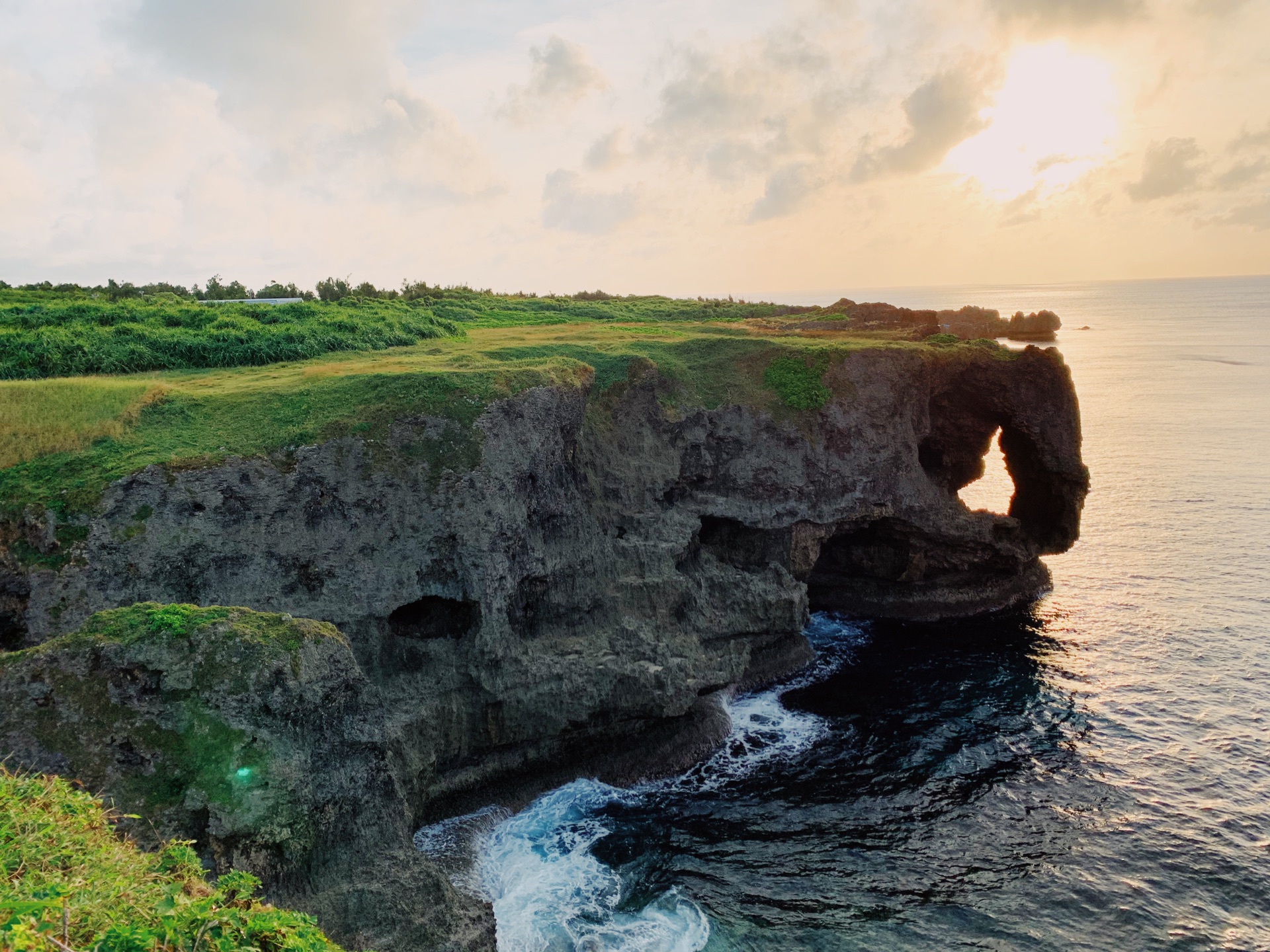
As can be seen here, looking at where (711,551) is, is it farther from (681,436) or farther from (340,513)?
(340,513)

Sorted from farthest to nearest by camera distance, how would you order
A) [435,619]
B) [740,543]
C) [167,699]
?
[740,543], [435,619], [167,699]

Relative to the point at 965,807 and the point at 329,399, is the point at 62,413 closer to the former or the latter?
the point at 329,399

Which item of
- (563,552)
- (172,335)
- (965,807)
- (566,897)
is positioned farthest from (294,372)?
(965,807)

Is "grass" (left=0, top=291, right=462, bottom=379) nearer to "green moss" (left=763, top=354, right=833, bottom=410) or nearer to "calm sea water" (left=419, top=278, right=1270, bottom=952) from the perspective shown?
"green moss" (left=763, top=354, right=833, bottom=410)

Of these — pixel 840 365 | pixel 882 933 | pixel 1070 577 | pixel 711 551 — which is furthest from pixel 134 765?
pixel 1070 577

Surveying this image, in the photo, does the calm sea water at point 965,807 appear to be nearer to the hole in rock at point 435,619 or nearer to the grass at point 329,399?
the hole in rock at point 435,619

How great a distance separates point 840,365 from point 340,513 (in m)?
21.0

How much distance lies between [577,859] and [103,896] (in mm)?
14657

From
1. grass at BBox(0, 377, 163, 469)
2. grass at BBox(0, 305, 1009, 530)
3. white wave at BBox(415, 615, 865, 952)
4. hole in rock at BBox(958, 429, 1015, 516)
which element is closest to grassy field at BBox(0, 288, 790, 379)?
grass at BBox(0, 305, 1009, 530)

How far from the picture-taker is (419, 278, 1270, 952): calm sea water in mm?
17859

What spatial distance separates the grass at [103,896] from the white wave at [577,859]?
10455 millimetres

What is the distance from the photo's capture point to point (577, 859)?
20.0m

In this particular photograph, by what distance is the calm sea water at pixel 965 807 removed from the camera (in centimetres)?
1786

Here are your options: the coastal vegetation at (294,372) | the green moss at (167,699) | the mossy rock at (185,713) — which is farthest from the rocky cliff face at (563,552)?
the green moss at (167,699)
